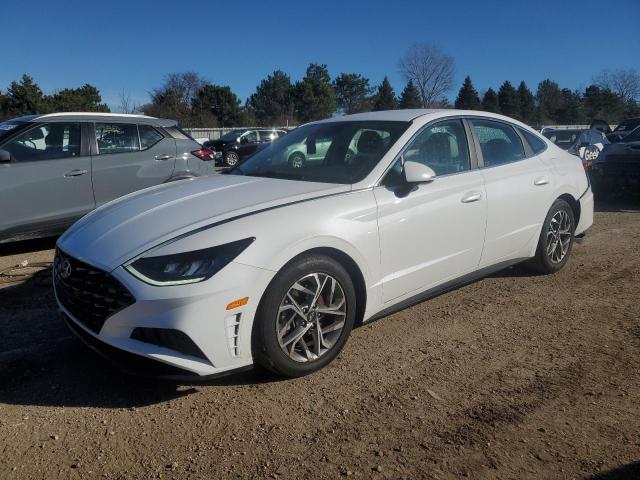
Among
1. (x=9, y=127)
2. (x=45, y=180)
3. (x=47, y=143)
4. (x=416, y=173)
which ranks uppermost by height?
(x=9, y=127)

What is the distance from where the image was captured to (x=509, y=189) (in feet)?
14.0

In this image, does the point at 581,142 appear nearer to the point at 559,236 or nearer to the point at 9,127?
the point at 559,236

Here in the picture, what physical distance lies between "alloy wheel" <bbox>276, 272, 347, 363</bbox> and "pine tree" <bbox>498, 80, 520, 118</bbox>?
7289 cm

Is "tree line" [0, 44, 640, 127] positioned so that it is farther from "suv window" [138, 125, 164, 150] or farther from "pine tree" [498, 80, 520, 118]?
"suv window" [138, 125, 164, 150]

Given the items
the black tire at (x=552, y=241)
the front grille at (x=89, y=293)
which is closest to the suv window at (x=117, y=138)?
the front grille at (x=89, y=293)

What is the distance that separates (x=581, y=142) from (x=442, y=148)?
34.1 feet

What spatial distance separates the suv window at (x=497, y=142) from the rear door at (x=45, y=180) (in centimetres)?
459

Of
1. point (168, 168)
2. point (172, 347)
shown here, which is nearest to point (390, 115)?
point (172, 347)

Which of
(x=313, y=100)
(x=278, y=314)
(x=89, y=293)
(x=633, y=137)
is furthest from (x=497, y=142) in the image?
(x=313, y=100)

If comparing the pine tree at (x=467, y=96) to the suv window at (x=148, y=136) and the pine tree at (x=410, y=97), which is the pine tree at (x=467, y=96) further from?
the suv window at (x=148, y=136)

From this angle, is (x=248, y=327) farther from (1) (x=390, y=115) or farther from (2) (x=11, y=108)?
(2) (x=11, y=108)

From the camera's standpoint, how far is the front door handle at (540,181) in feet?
A: 14.9

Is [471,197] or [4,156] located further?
[4,156]

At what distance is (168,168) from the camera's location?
7.03 metres
